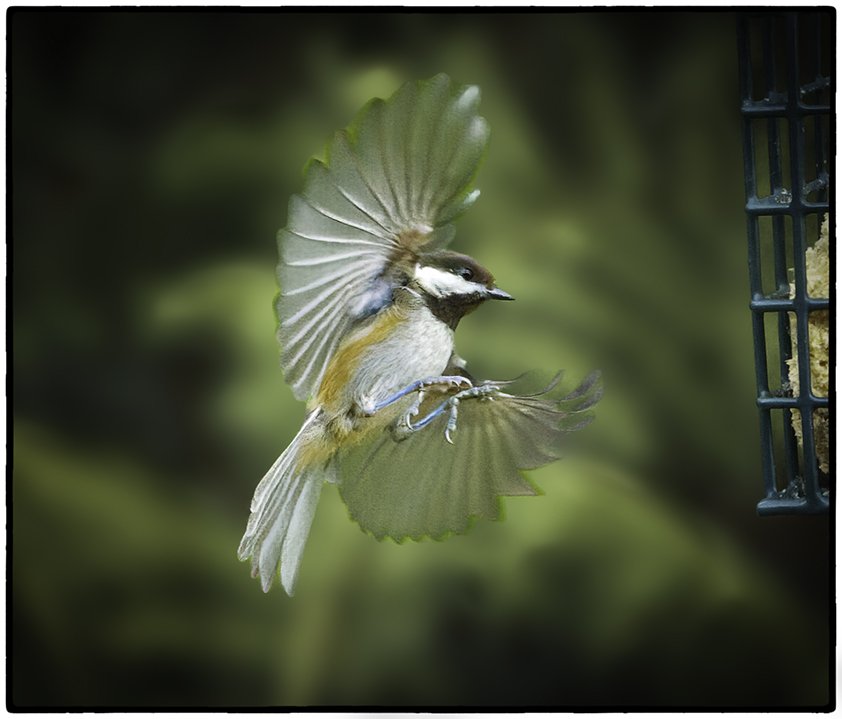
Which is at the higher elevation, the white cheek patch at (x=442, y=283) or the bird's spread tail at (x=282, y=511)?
the white cheek patch at (x=442, y=283)

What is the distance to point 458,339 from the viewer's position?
1.92m

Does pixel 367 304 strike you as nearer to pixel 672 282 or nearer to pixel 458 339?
pixel 458 339

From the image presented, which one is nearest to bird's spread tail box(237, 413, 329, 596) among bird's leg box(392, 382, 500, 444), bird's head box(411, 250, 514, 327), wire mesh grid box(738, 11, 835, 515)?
bird's leg box(392, 382, 500, 444)

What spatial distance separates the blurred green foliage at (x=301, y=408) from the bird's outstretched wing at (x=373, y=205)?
0.48 metres

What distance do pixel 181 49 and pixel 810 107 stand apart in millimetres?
986

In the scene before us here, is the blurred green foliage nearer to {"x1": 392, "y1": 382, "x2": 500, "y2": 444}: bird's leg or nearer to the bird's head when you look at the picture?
{"x1": 392, "y1": 382, "x2": 500, "y2": 444}: bird's leg

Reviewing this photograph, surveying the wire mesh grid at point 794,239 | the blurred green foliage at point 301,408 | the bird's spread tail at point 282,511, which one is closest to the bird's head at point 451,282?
the bird's spread tail at point 282,511

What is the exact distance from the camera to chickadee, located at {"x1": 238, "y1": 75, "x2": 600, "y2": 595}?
1384 millimetres

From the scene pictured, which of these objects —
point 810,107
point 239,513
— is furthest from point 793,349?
point 239,513

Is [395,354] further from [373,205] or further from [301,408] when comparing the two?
[301,408]

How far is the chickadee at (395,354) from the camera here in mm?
1384

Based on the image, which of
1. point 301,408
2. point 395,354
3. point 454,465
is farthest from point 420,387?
A: point 301,408

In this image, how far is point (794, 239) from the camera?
1479 mm

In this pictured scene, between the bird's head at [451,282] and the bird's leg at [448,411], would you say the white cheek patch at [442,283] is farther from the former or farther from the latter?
the bird's leg at [448,411]
